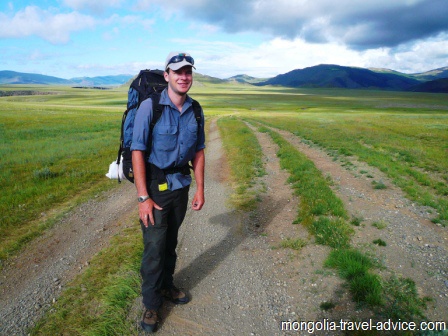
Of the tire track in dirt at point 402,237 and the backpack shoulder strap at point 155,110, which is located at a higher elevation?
the backpack shoulder strap at point 155,110

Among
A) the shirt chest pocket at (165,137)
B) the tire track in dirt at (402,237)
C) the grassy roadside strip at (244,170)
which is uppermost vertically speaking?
the shirt chest pocket at (165,137)

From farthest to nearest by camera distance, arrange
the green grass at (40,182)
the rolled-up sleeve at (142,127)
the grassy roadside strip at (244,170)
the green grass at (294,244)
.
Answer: the grassy roadside strip at (244,170) → the green grass at (40,182) → the green grass at (294,244) → the rolled-up sleeve at (142,127)

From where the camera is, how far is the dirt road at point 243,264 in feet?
13.5

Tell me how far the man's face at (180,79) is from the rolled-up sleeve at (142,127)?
1.24 feet

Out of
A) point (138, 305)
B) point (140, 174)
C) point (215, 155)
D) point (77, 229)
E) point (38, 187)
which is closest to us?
point (140, 174)

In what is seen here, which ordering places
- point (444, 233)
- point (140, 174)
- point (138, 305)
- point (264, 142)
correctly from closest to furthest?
point (140, 174) → point (138, 305) → point (444, 233) → point (264, 142)

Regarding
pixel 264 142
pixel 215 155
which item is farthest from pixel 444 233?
pixel 264 142

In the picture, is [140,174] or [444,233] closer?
[140,174]

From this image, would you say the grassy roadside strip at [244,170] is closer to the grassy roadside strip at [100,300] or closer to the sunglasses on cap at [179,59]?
the grassy roadside strip at [100,300]

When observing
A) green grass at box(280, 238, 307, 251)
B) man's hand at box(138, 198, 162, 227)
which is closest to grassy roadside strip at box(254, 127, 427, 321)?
green grass at box(280, 238, 307, 251)

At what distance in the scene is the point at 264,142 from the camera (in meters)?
20.6

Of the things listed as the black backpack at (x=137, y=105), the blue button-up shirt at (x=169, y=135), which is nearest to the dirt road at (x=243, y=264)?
the blue button-up shirt at (x=169, y=135)

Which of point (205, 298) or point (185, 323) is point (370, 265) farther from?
point (185, 323)

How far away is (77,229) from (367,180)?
1017 cm
